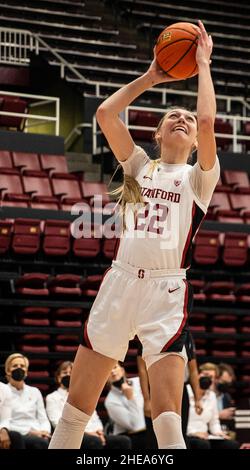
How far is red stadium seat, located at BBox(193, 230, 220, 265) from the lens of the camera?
1237cm

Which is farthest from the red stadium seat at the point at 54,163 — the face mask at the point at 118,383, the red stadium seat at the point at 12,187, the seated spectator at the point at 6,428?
the seated spectator at the point at 6,428

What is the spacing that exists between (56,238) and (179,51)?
739 cm

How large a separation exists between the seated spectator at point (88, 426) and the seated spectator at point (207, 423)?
79 cm

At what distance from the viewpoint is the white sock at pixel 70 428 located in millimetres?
4320

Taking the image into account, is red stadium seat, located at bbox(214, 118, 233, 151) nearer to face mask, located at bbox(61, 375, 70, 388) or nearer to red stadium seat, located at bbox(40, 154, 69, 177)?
red stadium seat, located at bbox(40, 154, 69, 177)

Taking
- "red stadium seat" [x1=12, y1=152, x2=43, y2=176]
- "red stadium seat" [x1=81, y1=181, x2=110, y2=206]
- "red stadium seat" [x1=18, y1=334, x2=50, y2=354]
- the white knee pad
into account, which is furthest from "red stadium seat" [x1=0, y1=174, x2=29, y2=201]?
the white knee pad

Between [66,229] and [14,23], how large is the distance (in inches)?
276

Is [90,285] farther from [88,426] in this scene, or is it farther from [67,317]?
[88,426]

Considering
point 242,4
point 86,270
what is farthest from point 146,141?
point 242,4

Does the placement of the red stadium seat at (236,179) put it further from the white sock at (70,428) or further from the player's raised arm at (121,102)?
the white sock at (70,428)

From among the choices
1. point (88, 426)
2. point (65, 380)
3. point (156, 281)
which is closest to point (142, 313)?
point (156, 281)

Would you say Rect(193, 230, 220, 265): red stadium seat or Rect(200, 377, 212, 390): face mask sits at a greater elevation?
Rect(193, 230, 220, 265): red stadium seat

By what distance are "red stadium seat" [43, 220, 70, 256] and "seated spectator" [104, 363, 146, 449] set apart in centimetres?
298
